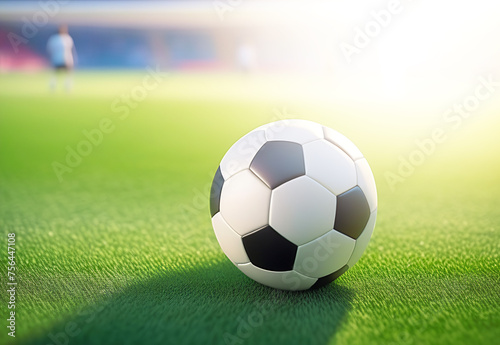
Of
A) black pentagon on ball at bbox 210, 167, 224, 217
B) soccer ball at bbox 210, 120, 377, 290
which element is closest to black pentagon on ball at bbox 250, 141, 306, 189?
soccer ball at bbox 210, 120, 377, 290

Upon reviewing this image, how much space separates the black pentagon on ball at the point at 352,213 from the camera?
94.0 inches

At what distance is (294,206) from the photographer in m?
2.33

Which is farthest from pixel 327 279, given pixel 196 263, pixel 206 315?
pixel 196 263

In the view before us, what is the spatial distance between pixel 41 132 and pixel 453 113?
33.4ft

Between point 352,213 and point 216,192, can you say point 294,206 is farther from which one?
point 216,192

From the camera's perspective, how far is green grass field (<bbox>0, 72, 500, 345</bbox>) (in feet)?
7.27

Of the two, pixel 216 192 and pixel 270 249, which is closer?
pixel 270 249

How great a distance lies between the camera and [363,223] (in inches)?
97.6

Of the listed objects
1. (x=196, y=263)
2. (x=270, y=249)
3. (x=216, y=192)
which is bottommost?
(x=196, y=263)

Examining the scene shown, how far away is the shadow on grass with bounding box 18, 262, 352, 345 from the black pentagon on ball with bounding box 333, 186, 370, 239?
0.39m

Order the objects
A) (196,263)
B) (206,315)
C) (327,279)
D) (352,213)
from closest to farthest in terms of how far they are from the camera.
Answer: (206,315) → (352,213) → (327,279) → (196,263)

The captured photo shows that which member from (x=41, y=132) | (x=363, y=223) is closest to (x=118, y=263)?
(x=363, y=223)

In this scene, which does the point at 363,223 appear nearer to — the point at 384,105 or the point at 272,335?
the point at 272,335

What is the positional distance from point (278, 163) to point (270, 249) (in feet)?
1.44
